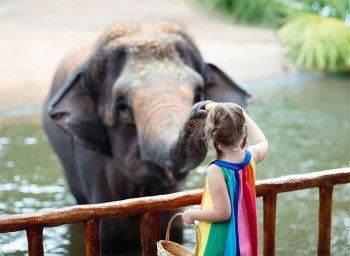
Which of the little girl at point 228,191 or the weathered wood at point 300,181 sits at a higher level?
the little girl at point 228,191

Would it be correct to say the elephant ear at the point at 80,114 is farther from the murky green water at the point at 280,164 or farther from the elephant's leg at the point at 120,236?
the murky green water at the point at 280,164

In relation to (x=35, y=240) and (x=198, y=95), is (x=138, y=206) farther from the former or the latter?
(x=198, y=95)

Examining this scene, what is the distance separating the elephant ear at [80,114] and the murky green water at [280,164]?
32.2 inches

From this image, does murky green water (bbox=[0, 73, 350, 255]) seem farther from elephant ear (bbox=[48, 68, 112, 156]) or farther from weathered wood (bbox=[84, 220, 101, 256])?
weathered wood (bbox=[84, 220, 101, 256])

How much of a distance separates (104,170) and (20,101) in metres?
5.96

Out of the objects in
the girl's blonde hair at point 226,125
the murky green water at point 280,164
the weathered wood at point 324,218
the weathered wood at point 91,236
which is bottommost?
the murky green water at point 280,164

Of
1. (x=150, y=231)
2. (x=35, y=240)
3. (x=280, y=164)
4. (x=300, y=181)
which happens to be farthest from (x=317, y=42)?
(x=35, y=240)

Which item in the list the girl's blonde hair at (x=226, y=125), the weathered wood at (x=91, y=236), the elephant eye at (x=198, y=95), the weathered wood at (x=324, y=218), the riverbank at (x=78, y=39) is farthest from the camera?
the riverbank at (x=78, y=39)

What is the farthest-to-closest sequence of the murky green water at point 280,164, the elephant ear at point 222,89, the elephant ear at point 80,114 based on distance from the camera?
the murky green water at point 280,164
the elephant ear at point 222,89
the elephant ear at point 80,114

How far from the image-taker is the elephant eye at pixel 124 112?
12.8 feet

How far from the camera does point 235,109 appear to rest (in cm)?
216

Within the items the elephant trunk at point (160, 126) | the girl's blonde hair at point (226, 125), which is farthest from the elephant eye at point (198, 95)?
the girl's blonde hair at point (226, 125)

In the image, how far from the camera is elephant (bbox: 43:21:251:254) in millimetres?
3615

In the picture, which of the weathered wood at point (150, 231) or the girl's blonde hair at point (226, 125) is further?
the weathered wood at point (150, 231)
